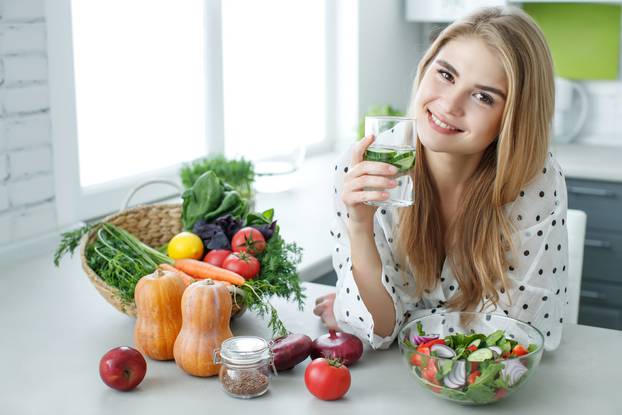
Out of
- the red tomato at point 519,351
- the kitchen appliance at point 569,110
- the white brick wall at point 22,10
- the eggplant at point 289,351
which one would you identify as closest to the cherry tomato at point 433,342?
the red tomato at point 519,351

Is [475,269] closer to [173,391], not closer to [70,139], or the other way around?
[173,391]

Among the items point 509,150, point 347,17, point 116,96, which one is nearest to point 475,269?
point 509,150

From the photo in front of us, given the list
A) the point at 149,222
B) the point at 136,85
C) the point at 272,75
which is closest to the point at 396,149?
the point at 149,222

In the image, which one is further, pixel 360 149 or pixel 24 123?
pixel 24 123

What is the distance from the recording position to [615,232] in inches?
136

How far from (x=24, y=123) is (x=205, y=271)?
0.82m

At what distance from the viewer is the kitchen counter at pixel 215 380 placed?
1.45m

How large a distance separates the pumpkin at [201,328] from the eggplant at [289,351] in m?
0.10

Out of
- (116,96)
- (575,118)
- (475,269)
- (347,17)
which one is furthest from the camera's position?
(575,118)

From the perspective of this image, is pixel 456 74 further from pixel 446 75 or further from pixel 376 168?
pixel 376 168

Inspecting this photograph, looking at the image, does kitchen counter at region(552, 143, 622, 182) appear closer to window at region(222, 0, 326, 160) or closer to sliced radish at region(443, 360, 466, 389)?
window at region(222, 0, 326, 160)

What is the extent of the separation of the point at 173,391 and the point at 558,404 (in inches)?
25.4

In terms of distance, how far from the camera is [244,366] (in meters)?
1.45

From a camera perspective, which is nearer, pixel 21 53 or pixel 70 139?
pixel 21 53
